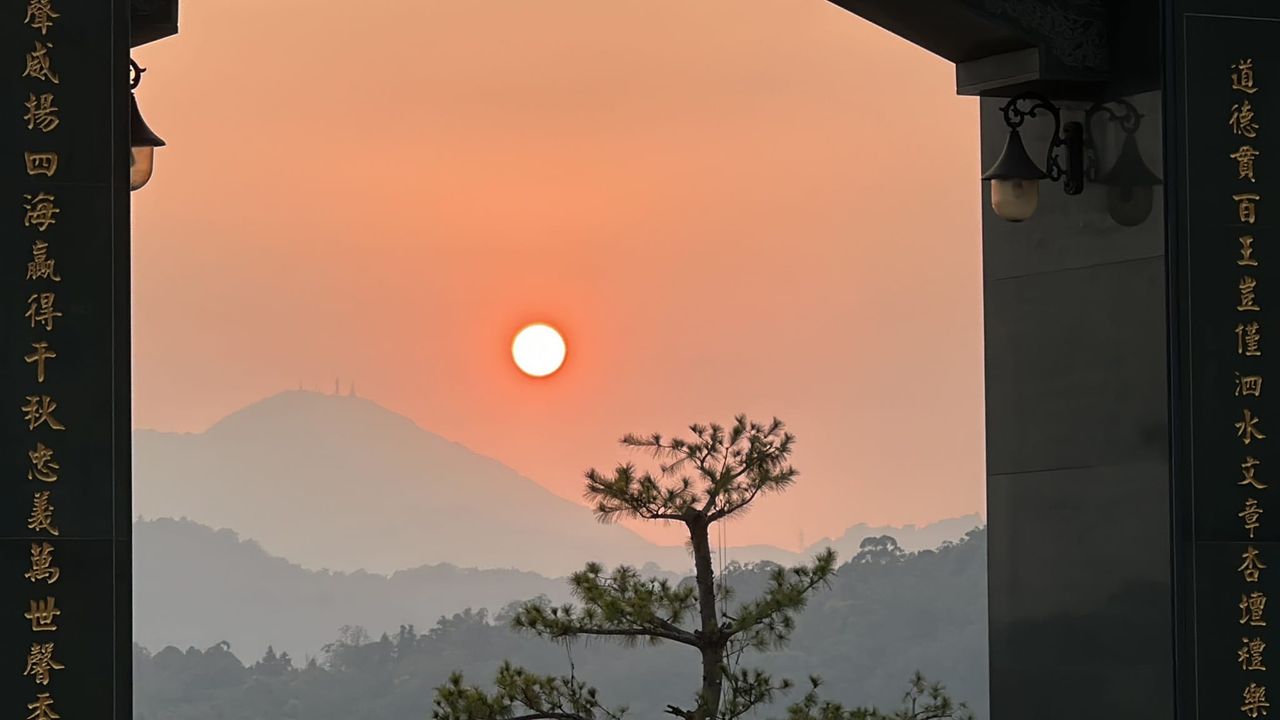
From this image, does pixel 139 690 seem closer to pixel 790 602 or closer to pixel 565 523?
pixel 565 523

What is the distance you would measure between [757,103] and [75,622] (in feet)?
31.2

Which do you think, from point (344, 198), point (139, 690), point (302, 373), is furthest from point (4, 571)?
point (139, 690)

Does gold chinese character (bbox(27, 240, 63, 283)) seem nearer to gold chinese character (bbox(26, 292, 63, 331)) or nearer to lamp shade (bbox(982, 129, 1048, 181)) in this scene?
gold chinese character (bbox(26, 292, 63, 331))

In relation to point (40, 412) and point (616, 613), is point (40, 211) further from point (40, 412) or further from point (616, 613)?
point (616, 613)

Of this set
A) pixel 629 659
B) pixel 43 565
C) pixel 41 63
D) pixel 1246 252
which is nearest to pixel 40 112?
pixel 41 63

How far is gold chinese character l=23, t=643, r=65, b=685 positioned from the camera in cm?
228

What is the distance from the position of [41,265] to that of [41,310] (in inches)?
2.3

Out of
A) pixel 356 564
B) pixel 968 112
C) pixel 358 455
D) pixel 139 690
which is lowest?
pixel 139 690

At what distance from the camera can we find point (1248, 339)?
310 cm

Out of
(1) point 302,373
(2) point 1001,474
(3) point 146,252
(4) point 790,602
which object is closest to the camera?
(2) point 1001,474

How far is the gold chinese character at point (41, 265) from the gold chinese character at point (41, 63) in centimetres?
22

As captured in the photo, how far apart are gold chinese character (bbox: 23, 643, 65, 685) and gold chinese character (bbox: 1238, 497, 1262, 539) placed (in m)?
1.96

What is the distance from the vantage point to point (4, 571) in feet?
7.48

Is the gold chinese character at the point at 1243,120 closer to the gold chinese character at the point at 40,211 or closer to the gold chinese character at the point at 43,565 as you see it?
the gold chinese character at the point at 40,211
